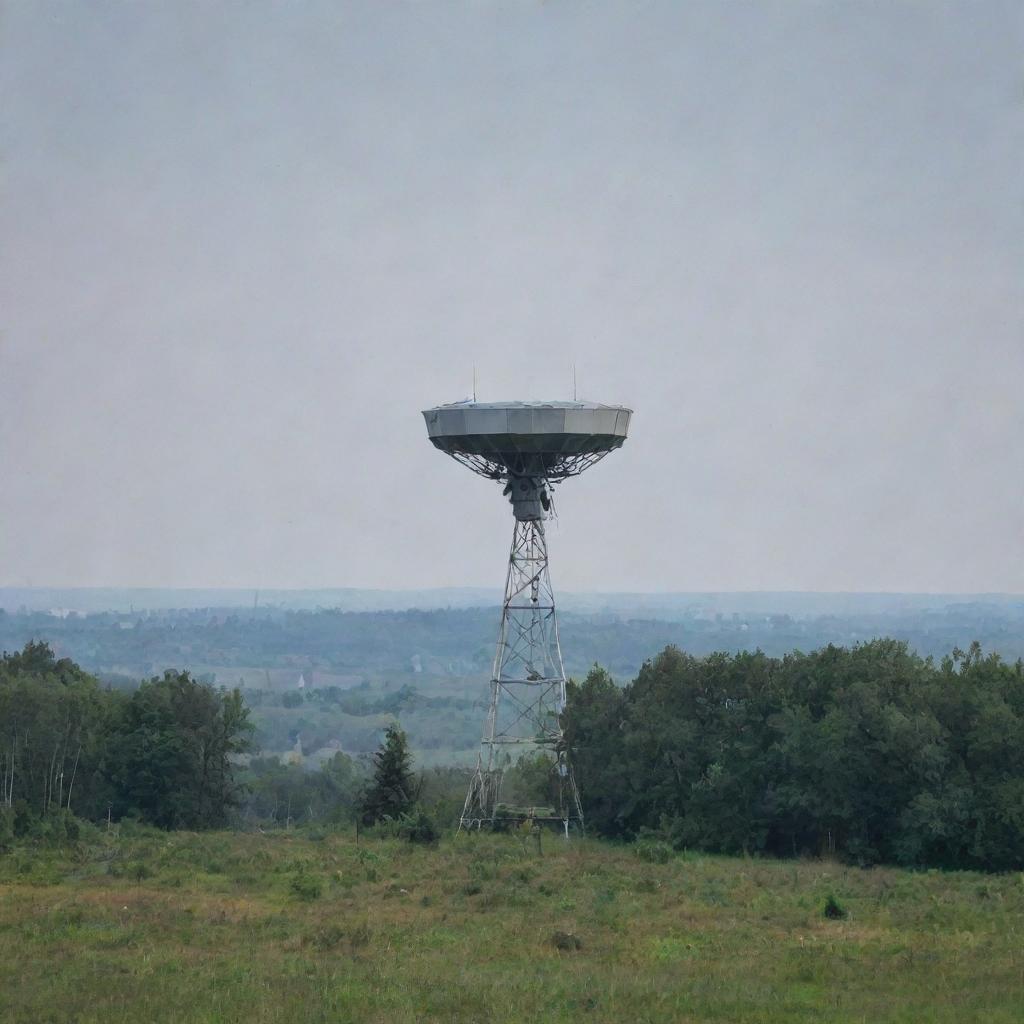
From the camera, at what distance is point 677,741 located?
4538 centimetres

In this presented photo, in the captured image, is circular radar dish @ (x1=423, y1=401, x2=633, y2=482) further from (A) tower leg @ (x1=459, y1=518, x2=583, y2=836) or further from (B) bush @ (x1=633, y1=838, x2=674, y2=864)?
(B) bush @ (x1=633, y1=838, x2=674, y2=864)

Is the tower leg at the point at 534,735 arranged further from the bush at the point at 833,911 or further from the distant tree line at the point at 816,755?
the bush at the point at 833,911

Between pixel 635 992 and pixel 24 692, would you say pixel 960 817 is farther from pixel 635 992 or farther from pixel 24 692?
pixel 24 692

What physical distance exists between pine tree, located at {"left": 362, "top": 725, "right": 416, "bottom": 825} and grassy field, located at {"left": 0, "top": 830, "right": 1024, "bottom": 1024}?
671 centimetres

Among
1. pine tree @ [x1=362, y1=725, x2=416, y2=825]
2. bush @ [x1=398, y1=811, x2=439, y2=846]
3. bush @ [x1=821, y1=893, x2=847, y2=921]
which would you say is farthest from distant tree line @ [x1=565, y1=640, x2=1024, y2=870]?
bush @ [x1=821, y1=893, x2=847, y2=921]

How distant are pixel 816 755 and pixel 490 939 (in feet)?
51.4

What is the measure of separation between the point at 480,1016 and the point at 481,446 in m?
24.3

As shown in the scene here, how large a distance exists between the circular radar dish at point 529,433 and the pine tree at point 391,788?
7.84 meters

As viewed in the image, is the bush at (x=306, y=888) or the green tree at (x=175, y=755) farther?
the green tree at (x=175, y=755)

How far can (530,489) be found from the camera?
154 ft

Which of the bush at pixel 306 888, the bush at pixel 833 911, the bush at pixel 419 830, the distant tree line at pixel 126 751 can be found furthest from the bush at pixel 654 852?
A: the distant tree line at pixel 126 751

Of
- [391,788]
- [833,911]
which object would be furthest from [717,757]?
[833,911]

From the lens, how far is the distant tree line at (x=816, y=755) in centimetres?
3984

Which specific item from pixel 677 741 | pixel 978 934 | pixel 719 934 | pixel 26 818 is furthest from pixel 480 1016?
pixel 26 818
